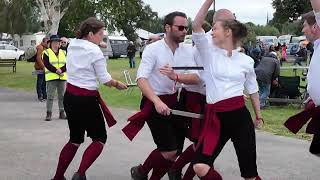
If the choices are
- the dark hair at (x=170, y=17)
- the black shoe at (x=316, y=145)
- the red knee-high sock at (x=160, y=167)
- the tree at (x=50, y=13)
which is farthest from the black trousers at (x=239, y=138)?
the tree at (x=50, y=13)

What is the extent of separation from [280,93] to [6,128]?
21.7ft

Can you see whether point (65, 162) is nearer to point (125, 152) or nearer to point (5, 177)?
point (5, 177)

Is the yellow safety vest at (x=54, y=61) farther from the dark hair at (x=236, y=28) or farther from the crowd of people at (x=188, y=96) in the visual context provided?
the dark hair at (x=236, y=28)

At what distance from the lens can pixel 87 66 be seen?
614 cm

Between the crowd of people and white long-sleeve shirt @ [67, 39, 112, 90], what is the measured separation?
1 cm

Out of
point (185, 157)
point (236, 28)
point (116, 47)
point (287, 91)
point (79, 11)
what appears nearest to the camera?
point (236, 28)

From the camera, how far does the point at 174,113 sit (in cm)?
544

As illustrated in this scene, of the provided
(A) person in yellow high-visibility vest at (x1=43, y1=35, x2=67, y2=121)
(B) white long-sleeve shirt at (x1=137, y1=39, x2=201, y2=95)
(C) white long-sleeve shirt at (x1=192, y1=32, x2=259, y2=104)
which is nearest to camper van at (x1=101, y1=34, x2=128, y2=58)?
(A) person in yellow high-visibility vest at (x1=43, y1=35, x2=67, y2=121)

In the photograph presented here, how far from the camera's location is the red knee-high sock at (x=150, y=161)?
5.87 meters

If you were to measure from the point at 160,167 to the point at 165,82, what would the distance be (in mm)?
882

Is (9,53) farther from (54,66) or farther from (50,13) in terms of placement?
(54,66)

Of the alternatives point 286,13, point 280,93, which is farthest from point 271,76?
point 286,13

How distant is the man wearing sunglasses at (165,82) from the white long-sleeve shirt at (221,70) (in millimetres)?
553

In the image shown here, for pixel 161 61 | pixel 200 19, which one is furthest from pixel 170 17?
pixel 200 19
